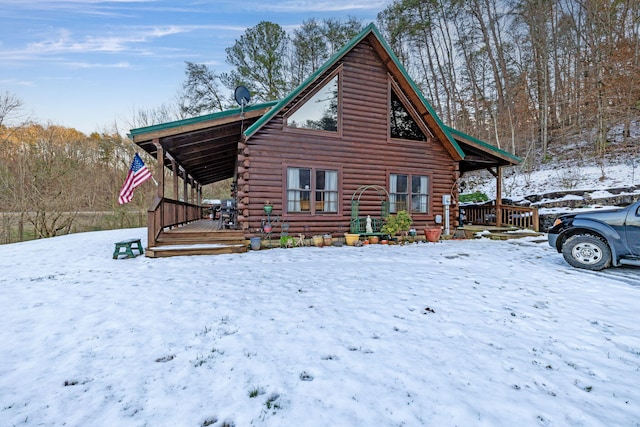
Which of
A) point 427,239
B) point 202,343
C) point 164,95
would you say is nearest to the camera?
point 202,343

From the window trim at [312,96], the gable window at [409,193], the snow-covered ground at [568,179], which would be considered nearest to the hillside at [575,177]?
the snow-covered ground at [568,179]

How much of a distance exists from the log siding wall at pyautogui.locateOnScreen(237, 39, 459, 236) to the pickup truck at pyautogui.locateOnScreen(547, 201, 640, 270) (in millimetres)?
4957

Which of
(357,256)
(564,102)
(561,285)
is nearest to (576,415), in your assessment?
(561,285)

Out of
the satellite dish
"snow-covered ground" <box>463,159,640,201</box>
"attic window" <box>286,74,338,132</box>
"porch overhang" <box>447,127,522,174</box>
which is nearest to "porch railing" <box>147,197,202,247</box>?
the satellite dish

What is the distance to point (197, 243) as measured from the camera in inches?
Answer: 320

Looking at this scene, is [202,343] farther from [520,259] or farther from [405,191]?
[405,191]

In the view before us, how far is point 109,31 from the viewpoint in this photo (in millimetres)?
14156

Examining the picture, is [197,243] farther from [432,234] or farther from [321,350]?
[432,234]

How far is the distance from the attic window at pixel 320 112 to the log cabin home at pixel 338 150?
33 millimetres

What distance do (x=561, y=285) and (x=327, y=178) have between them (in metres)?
6.59

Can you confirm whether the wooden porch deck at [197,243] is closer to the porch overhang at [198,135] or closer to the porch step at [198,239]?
the porch step at [198,239]

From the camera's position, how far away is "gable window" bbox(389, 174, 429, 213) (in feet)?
34.4

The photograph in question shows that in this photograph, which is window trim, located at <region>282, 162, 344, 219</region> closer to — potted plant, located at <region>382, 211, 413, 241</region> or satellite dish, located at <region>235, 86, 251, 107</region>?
potted plant, located at <region>382, 211, 413, 241</region>

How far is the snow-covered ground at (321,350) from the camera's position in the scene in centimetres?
199
